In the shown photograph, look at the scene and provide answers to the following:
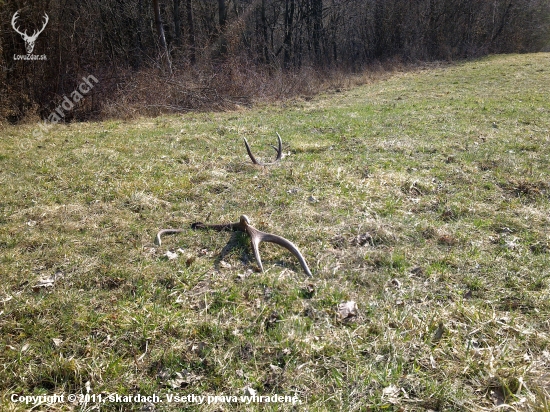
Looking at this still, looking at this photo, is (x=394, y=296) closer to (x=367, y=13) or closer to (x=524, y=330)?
(x=524, y=330)

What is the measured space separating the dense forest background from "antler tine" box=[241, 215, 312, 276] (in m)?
7.83

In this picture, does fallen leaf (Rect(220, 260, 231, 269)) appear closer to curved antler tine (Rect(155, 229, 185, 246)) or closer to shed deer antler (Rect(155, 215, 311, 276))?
shed deer antler (Rect(155, 215, 311, 276))

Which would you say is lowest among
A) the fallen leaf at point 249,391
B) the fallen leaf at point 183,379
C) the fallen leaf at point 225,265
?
the fallen leaf at point 249,391

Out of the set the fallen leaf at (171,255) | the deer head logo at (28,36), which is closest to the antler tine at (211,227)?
the fallen leaf at (171,255)

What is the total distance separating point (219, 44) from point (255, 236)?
42.3 feet

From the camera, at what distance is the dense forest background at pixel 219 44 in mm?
10062

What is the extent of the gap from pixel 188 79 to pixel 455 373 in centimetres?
1151

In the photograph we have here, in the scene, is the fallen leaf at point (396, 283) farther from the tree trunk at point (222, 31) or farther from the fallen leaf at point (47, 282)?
the tree trunk at point (222, 31)

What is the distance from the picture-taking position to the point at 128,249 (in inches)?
142

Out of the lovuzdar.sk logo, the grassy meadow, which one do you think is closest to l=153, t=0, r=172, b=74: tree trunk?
the lovuzdar.sk logo

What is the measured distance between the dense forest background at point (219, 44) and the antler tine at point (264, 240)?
25.7ft

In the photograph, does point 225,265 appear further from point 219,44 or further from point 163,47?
point 219,44

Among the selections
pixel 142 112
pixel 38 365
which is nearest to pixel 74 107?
pixel 142 112

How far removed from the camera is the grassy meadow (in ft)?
7.34
